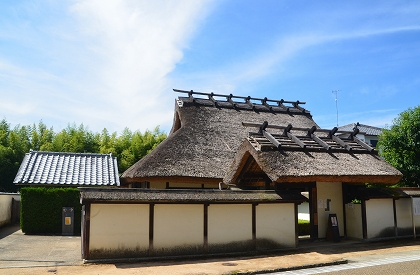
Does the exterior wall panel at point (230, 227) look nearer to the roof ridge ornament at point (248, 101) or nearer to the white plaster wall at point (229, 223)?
the white plaster wall at point (229, 223)

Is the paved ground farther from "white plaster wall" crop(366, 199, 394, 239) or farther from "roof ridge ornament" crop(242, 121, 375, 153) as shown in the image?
"roof ridge ornament" crop(242, 121, 375, 153)

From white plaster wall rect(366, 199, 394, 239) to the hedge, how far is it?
12.4 metres

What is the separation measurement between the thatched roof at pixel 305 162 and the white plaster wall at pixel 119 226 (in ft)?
15.2

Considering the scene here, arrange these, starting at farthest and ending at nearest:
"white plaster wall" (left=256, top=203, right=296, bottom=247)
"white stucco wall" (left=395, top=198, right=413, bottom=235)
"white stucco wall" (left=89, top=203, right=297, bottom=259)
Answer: "white stucco wall" (left=395, top=198, right=413, bottom=235) < "white plaster wall" (left=256, top=203, right=296, bottom=247) < "white stucco wall" (left=89, top=203, right=297, bottom=259)

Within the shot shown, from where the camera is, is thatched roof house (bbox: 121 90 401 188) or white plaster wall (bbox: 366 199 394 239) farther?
white plaster wall (bbox: 366 199 394 239)

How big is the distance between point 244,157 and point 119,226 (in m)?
5.79

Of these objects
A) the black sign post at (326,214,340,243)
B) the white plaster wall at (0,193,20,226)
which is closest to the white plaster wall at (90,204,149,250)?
the black sign post at (326,214,340,243)

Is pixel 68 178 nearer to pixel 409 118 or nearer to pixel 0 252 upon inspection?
pixel 0 252

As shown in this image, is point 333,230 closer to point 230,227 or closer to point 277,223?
point 277,223

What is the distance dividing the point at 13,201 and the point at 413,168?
73.1 feet

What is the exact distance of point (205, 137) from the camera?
18.8 metres

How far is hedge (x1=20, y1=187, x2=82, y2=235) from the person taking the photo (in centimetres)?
1539

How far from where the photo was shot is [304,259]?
1036 centimetres

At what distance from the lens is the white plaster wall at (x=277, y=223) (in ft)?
38.7
